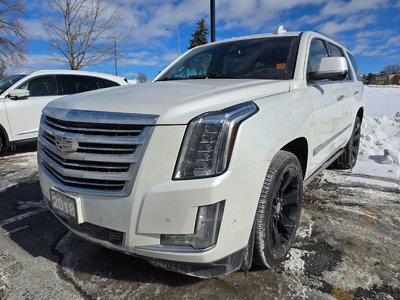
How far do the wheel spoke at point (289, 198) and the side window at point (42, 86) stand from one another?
20.6 feet

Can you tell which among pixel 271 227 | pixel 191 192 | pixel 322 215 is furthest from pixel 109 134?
pixel 322 215

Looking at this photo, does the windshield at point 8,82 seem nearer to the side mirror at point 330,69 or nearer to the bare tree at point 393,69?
the side mirror at point 330,69

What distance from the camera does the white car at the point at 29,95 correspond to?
21.8ft

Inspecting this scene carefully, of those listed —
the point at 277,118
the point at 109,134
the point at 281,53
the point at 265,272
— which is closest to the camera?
the point at 109,134

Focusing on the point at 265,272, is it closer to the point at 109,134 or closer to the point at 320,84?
the point at 109,134

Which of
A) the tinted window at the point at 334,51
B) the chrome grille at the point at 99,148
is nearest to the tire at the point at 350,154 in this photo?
the tinted window at the point at 334,51

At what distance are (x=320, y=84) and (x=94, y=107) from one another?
2.21 metres

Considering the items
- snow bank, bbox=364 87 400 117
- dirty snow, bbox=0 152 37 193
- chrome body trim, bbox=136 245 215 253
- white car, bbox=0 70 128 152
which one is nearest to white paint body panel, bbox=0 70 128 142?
white car, bbox=0 70 128 152

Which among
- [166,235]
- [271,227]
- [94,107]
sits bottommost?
[271,227]

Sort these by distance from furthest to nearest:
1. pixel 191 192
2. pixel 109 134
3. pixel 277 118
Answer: pixel 277 118 → pixel 109 134 → pixel 191 192

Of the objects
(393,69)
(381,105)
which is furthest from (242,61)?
(393,69)

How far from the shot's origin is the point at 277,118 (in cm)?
225

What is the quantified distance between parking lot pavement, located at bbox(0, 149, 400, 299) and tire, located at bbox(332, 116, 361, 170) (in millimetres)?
1425

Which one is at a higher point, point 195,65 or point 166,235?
point 195,65
